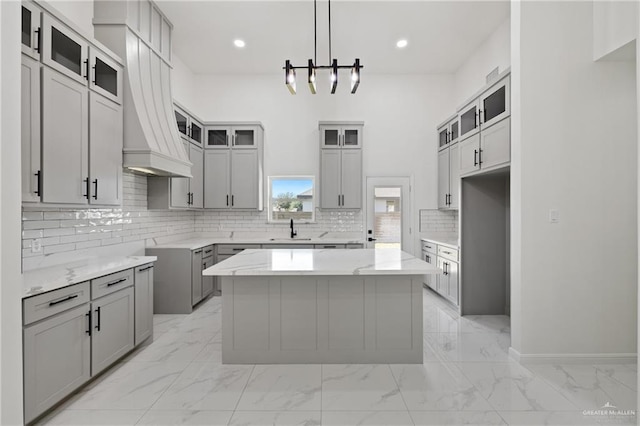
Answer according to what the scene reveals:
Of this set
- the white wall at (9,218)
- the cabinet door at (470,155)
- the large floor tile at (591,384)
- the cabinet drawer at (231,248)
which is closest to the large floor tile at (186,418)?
the white wall at (9,218)

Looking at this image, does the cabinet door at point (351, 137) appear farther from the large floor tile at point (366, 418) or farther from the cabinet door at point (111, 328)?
the large floor tile at point (366, 418)

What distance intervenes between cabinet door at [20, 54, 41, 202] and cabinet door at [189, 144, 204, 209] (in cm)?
271

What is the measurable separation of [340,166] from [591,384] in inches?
161

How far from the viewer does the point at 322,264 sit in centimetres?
285

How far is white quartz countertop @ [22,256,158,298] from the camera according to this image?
208cm

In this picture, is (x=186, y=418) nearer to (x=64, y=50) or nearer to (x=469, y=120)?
(x=64, y=50)

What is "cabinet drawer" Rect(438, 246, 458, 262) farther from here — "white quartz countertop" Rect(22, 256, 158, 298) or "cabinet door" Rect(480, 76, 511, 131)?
"white quartz countertop" Rect(22, 256, 158, 298)

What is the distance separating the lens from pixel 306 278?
2910 millimetres

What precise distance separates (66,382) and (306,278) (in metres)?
1.89

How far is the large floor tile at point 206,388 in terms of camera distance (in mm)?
2311

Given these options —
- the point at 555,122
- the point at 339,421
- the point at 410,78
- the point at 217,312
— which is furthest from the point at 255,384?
the point at 410,78

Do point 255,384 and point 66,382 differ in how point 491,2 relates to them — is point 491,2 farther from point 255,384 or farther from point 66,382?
point 66,382

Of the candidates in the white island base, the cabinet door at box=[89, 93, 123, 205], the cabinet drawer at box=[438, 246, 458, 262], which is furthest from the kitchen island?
the cabinet drawer at box=[438, 246, 458, 262]

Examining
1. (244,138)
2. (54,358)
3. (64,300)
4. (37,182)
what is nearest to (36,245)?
(37,182)
